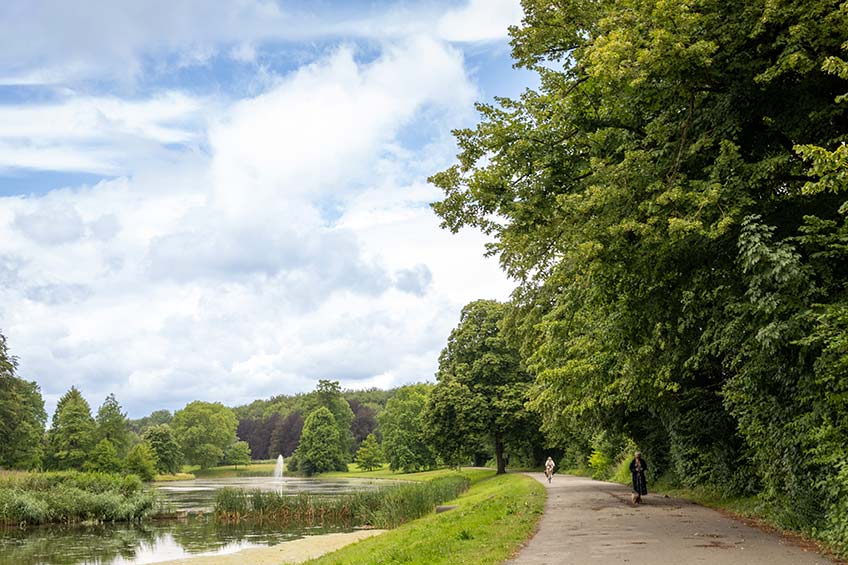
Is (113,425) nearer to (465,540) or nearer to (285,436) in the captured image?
(285,436)

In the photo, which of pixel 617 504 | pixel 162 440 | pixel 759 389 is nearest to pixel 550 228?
pixel 759 389

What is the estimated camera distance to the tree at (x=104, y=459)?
7088 centimetres

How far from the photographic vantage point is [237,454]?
123438 mm

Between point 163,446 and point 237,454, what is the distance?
30201 mm

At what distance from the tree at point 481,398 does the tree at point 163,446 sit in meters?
58.7

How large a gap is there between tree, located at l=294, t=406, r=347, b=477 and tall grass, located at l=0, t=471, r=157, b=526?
204 ft

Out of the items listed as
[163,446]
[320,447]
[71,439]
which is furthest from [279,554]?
[163,446]

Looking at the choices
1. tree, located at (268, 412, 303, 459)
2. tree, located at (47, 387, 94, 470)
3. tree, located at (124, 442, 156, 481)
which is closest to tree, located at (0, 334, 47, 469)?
tree, located at (47, 387, 94, 470)

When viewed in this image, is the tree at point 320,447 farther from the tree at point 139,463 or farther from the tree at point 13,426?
the tree at point 13,426

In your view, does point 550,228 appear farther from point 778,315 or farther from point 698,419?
point 698,419

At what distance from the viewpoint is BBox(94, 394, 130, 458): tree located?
76.9 metres

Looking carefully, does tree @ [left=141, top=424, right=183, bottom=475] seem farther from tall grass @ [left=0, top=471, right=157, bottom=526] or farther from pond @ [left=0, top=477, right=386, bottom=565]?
pond @ [left=0, top=477, right=386, bottom=565]

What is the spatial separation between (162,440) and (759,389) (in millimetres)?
94980

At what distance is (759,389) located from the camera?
1282 centimetres
